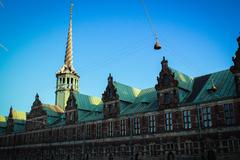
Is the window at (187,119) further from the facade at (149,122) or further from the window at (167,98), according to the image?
the window at (167,98)

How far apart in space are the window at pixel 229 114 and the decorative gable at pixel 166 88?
23.9 ft

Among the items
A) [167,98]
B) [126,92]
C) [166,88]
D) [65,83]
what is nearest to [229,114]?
[167,98]

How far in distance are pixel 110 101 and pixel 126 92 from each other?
398cm

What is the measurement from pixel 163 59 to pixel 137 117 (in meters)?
10.4

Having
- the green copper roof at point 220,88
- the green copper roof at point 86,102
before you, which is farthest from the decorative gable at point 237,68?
the green copper roof at point 86,102

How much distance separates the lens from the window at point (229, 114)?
37.1 metres

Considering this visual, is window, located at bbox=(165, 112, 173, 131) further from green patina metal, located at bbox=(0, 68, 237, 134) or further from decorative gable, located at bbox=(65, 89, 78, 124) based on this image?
decorative gable, located at bbox=(65, 89, 78, 124)

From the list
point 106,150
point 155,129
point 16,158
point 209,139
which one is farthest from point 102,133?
point 16,158

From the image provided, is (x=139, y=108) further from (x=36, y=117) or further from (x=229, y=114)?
(x=36, y=117)

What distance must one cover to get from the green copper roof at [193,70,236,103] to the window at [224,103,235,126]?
50.9 inches

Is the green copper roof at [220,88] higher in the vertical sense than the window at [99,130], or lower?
higher

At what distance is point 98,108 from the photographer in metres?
59.2

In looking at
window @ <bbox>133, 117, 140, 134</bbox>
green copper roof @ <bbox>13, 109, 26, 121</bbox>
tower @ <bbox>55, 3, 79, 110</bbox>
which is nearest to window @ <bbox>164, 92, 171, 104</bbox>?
window @ <bbox>133, 117, 140, 134</bbox>

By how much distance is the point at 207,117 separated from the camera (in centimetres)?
3925
